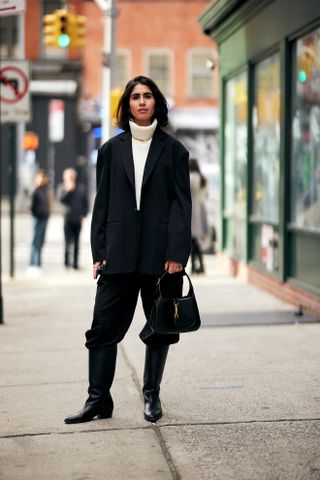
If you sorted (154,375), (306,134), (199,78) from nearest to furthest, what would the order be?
(154,375), (306,134), (199,78)

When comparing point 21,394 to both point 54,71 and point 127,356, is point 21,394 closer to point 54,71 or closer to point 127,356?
point 127,356

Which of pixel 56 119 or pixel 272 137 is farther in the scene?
pixel 56 119

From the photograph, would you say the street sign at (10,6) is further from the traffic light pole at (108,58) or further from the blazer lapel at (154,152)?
the traffic light pole at (108,58)

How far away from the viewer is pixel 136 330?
9.46 metres

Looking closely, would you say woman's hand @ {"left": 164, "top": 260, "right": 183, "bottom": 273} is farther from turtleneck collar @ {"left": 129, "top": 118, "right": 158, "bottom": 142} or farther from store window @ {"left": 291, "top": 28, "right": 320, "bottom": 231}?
store window @ {"left": 291, "top": 28, "right": 320, "bottom": 231}

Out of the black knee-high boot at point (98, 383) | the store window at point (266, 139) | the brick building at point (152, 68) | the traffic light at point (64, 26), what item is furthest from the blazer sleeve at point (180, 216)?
the brick building at point (152, 68)

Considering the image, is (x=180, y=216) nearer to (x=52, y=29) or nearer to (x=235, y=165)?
(x=235, y=165)

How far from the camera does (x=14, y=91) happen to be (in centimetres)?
1288

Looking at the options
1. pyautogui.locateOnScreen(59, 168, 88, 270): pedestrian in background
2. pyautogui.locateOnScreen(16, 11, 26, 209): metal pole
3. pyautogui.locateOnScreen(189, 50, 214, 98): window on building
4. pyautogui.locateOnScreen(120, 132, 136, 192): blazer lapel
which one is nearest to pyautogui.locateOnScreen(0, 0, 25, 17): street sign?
pyautogui.locateOnScreen(120, 132, 136, 192): blazer lapel

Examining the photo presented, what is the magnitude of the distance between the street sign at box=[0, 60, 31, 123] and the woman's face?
23.4ft

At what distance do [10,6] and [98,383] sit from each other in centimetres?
469

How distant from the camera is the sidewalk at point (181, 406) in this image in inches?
191

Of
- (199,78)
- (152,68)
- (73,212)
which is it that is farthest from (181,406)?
(199,78)

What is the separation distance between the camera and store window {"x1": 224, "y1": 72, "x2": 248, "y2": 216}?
14.0m
